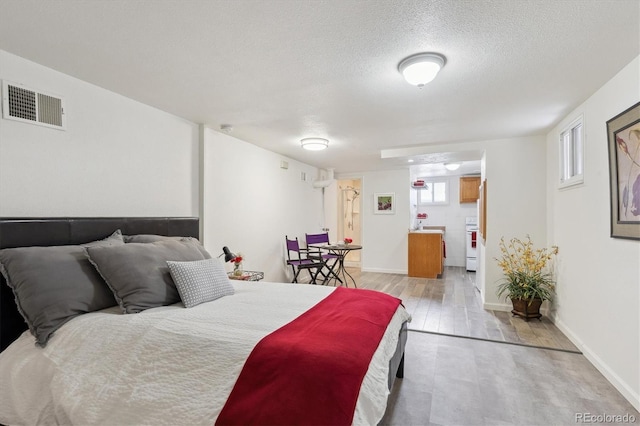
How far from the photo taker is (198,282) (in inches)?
81.9

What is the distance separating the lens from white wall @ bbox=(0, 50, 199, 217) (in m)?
2.04

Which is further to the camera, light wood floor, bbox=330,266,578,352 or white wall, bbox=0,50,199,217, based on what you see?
light wood floor, bbox=330,266,578,352

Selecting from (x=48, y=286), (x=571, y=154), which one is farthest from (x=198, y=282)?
(x=571, y=154)

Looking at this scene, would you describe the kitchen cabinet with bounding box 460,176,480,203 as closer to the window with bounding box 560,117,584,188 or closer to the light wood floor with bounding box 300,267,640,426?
the window with bounding box 560,117,584,188

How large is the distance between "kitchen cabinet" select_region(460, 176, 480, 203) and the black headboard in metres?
6.62

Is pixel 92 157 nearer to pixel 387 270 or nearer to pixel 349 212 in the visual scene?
pixel 387 270

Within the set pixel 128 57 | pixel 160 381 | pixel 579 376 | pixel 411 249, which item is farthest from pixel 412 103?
pixel 411 249

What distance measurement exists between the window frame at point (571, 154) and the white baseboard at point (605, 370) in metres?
1.49

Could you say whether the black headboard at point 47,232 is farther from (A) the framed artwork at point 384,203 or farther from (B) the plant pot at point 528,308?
(A) the framed artwork at point 384,203

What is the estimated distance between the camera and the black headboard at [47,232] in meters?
1.83

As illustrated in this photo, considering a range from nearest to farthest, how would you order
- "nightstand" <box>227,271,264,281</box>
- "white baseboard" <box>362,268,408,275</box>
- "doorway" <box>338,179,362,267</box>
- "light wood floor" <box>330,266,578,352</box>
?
1. "light wood floor" <box>330,266,578,352</box>
2. "nightstand" <box>227,271,264,281</box>
3. "white baseboard" <box>362,268,408,275</box>
4. "doorway" <box>338,179,362,267</box>

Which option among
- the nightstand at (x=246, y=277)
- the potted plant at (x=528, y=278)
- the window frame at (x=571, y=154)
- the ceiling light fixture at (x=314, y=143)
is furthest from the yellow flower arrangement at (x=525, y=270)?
the nightstand at (x=246, y=277)

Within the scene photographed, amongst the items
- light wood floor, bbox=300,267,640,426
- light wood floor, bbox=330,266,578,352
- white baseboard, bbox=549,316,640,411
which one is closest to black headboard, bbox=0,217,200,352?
light wood floor, bbox=300,267,640,426

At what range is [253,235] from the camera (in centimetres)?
439
